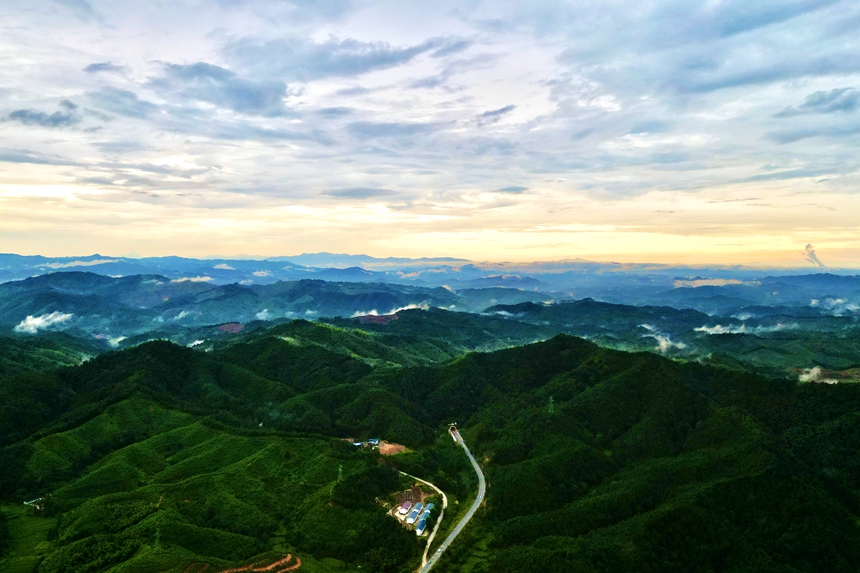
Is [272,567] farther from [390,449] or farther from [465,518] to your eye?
[390,449]

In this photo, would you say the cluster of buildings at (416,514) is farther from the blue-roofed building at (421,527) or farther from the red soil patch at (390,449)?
the red soil patch at (390,449)

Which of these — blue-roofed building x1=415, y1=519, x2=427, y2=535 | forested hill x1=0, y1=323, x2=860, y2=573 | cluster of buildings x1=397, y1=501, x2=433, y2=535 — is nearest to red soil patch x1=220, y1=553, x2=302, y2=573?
forested hill x1=0, y1=323, x2=860, y2=573

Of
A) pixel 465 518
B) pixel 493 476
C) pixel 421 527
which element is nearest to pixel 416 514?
pixel 421 527

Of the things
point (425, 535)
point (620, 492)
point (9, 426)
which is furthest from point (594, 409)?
point (9, 426)

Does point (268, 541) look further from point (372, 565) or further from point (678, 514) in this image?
point (678, 514)

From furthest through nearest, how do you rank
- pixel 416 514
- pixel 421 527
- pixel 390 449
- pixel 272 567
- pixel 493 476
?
pixel 390 449 → pixel 493 476 → pixel 416 514 → pixel 421 527 → pixel 272 567
